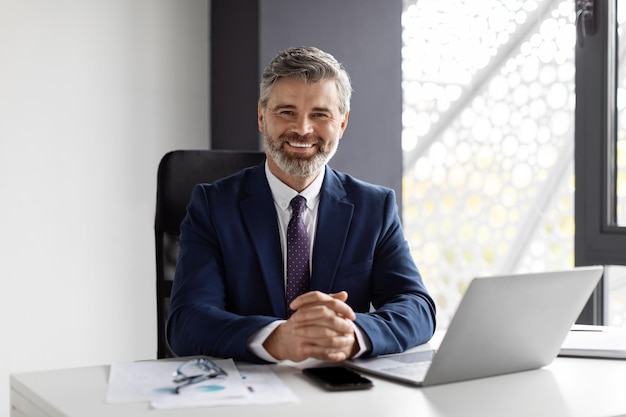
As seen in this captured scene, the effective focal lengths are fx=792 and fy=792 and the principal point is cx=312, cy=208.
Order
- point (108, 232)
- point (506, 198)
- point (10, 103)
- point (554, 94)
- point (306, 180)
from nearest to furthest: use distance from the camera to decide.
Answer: point (306, 180) < point (10, 103) < point (108, 232) < point (554, 94) < point (506, 198)

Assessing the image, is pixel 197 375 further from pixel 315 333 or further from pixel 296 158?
pixel 296 158

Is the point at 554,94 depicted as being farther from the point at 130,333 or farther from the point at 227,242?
the point at 227,242

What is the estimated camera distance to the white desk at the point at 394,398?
1.20 meters

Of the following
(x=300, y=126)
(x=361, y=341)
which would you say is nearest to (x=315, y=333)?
(x=361, y=341)

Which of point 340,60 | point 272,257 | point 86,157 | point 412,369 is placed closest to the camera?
point 412,369

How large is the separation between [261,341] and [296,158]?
0.58 meters

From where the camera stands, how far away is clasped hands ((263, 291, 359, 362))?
1.48m

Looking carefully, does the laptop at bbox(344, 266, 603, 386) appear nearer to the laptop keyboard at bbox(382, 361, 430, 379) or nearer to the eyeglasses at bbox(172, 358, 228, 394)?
the laptop keyboard at bbox(382, 361, 430, 379)

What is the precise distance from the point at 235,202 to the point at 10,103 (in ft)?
4.23

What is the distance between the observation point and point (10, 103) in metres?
2.82

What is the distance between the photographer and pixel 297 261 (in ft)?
6.22

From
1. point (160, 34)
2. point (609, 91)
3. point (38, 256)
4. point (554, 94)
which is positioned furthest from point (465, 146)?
point (38, 256)

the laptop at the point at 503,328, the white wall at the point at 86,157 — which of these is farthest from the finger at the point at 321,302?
the white wall at the point at 86,157

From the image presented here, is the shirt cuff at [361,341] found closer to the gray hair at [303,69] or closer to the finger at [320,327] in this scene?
the finger at [320,327]
